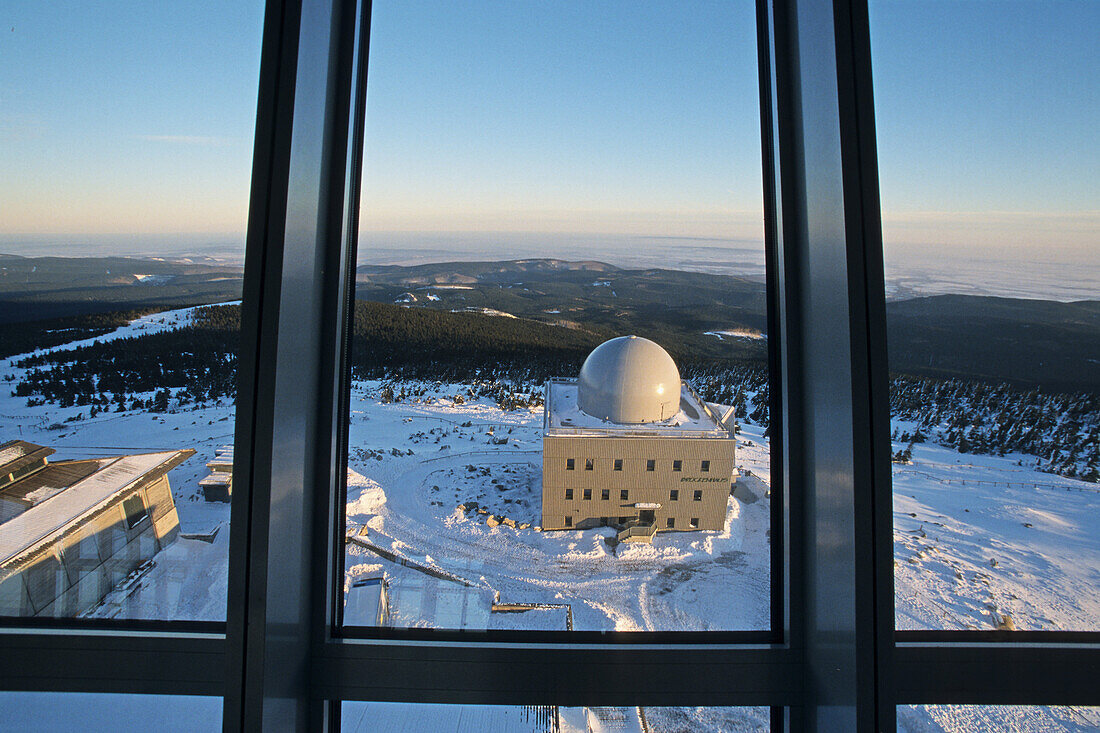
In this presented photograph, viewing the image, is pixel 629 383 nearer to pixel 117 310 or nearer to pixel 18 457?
pixel 117 310

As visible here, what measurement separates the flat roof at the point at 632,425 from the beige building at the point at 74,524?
3.89 feet

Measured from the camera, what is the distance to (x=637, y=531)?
204 centimetres

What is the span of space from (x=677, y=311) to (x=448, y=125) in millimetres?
1067

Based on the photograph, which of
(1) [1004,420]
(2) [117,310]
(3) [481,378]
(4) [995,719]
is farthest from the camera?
(3) [481,378]

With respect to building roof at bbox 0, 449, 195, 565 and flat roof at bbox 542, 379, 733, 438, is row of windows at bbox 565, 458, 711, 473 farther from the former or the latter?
building roof at bbox 0, 449, 195, 565

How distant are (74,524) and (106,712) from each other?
57cm

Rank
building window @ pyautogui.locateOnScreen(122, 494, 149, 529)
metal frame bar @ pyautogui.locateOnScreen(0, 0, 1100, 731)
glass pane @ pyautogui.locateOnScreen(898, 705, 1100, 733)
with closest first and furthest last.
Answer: metal frame bar @ pyautogui.locateOnScreen(0, 0, 1100, 731)
glass pane @ pyautogui.locateOnScreen(898, 705, 1100, 733)
building window @ pyautogui.locateOnScreen(122, 494, 149, 529)

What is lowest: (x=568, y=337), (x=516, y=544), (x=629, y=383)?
(x=516, y=544)

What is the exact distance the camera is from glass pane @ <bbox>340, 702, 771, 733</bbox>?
74.0 inches

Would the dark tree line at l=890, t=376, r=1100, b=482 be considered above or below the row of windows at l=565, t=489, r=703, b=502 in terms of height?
above

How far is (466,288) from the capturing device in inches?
90.4

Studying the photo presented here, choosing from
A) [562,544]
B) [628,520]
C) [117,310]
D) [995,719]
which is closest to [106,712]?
[117,310]

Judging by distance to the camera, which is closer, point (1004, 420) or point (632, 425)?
point (1004, 420)

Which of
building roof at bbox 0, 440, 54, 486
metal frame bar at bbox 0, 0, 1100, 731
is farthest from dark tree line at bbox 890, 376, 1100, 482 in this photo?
building roof at bbox 0, 440, 54, 486
